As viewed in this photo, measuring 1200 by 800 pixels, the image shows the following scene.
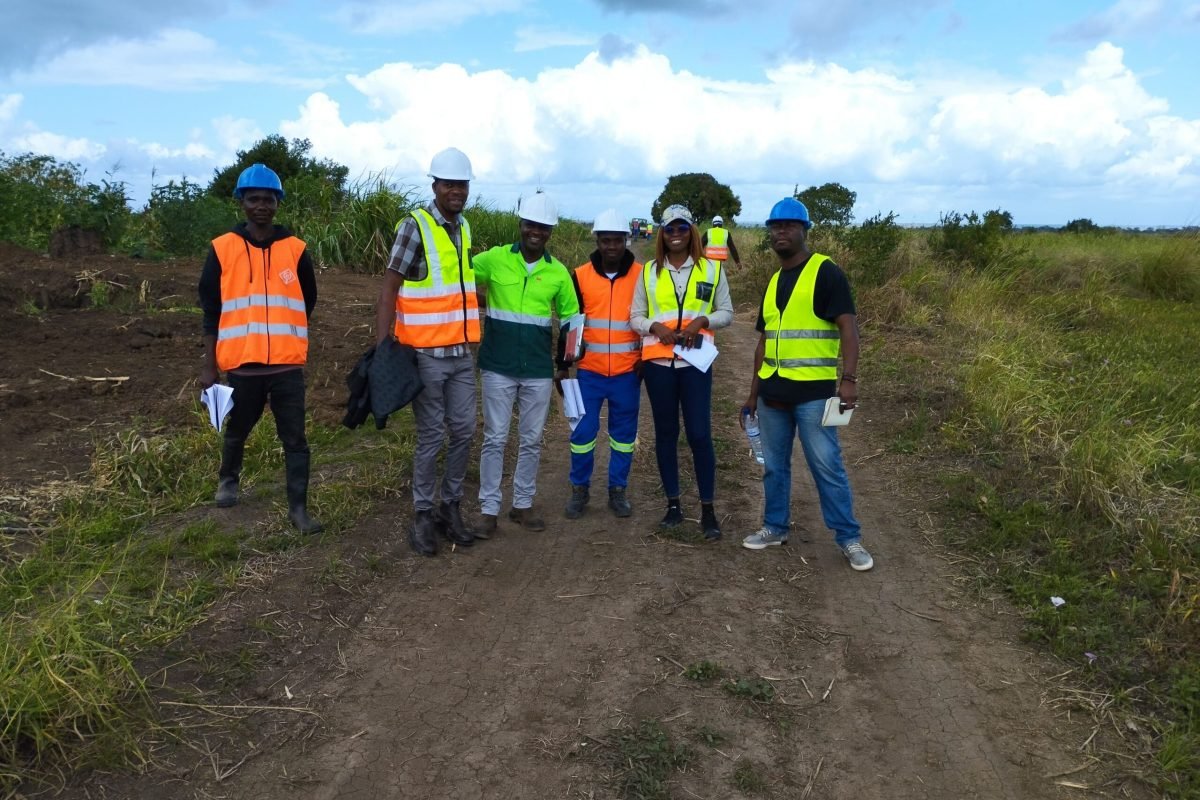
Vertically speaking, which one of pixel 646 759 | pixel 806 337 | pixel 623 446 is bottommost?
pixel 646 759

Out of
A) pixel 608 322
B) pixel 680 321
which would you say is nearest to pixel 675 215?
pixel 680 321

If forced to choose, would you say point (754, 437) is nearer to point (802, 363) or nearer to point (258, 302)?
point (802, 363)

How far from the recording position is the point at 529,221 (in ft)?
16.6

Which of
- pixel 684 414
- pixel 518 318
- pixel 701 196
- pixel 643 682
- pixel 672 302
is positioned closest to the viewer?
pixel 643 682

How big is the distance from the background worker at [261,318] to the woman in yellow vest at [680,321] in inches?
79.0

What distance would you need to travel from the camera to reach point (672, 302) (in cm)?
529

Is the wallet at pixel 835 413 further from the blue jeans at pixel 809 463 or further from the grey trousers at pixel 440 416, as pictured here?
the grey trousers at pixel 440 416

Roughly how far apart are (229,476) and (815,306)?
143 inches

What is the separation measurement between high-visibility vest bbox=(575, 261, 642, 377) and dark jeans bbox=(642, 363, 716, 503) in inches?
6.8

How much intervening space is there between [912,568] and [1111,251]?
16.7 metres

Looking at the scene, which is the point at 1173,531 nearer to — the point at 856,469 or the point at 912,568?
the point at 912,568

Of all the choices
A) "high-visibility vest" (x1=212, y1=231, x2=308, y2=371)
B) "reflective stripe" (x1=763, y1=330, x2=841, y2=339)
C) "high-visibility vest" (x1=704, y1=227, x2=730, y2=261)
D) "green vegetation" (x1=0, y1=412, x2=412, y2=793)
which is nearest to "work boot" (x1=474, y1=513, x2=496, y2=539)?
"green vegetation" (x1=0, y1=412, x2=412, y2=793)

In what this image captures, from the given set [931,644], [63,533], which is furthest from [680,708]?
[63,533]

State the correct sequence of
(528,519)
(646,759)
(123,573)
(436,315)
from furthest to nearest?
(528,519), (436,315), (123,573), (646,759)
